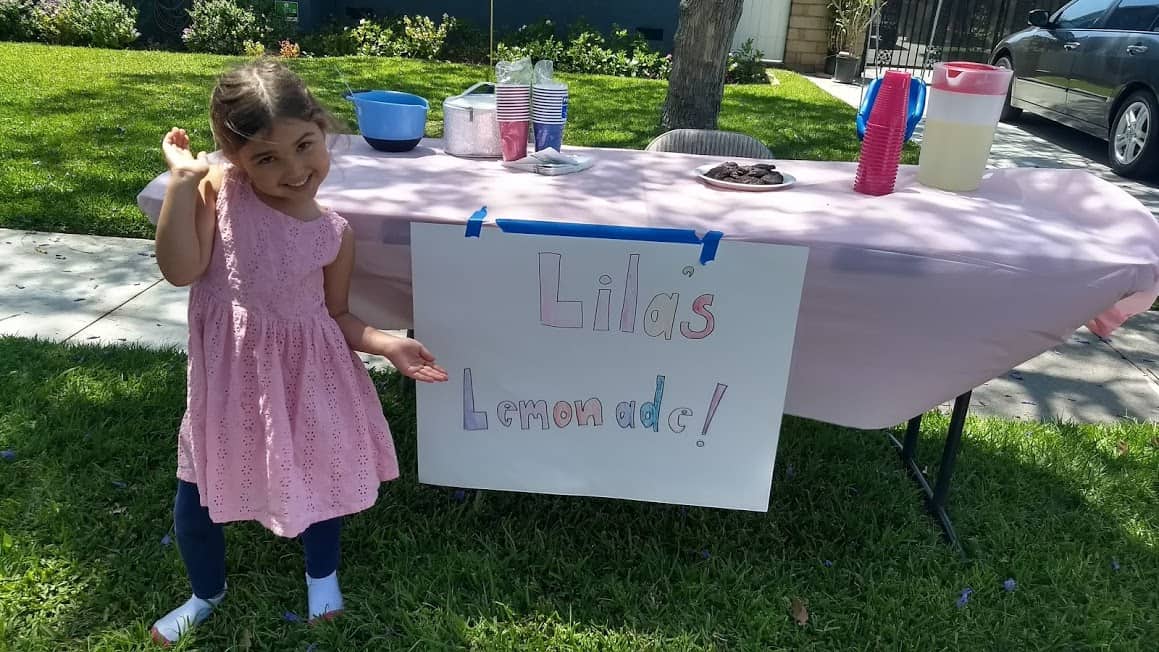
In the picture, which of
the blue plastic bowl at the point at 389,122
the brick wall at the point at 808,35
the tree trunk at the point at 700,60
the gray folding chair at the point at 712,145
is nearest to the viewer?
the blue plastic bowl at the point at 389,122

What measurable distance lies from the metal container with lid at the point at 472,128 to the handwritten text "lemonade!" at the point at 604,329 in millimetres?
816

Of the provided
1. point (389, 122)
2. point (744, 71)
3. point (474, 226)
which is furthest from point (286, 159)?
point (744, 71)

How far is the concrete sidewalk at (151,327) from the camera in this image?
3367 mm

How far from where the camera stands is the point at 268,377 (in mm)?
1746

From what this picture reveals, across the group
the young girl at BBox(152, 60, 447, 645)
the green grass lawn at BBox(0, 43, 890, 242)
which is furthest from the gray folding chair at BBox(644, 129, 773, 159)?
the green grass lawn at BBox(0, 43, 890, 242)

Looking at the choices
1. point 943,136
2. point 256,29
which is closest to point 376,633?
point 943,136

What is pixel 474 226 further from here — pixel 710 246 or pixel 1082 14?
pixel 1082 14

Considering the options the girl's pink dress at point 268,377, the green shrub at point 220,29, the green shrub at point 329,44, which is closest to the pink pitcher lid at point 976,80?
the girl's pink dress at point 268,377

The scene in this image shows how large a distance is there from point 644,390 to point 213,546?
1.11m

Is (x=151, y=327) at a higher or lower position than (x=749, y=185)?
lower

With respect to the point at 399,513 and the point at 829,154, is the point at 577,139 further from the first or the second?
the point at 399,513

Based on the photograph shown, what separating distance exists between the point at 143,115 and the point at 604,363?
5978mm

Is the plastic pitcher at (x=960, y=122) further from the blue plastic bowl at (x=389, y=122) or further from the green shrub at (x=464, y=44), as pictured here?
the green shrub at (x=464, y=44)

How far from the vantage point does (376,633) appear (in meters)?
2.05
